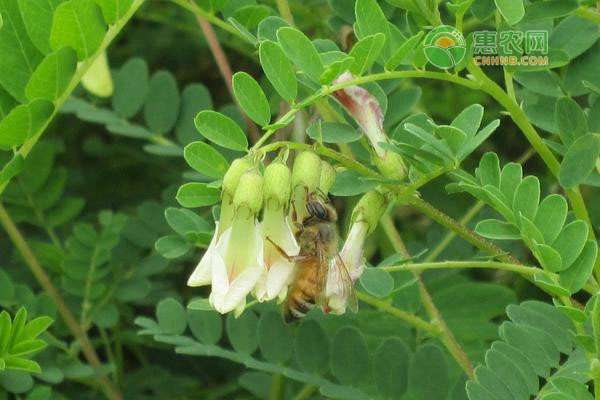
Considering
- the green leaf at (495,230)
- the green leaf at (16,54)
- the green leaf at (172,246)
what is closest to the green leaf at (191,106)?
the green leaf at (172,246)

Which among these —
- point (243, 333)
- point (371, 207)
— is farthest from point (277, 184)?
point (243, 333)

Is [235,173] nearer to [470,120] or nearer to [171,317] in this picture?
[470,120]

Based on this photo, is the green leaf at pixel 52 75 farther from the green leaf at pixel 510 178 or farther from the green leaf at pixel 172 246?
the green leaf at pixel 510 178

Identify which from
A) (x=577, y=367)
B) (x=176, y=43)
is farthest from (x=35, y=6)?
(x=176, y=43)

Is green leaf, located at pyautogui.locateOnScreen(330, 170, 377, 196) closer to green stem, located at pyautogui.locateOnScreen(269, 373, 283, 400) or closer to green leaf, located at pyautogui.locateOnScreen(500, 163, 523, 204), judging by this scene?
green leaf, located at pyautogui.locateOnScreen(500, 163, 523, 204)

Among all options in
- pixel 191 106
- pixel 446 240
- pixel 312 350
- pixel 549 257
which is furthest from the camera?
pixel 191 106
